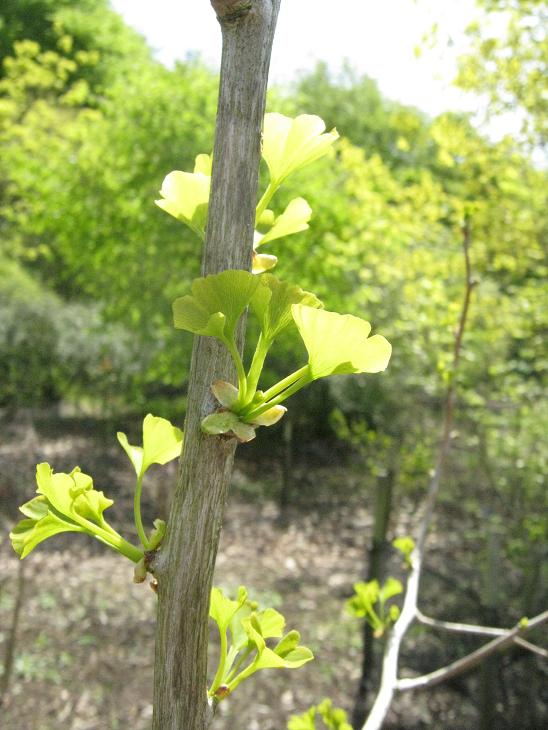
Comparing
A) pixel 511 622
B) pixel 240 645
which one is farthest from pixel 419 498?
pixel 240 645

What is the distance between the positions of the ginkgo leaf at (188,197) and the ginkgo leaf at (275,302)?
0.39ft

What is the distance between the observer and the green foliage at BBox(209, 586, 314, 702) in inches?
21.4

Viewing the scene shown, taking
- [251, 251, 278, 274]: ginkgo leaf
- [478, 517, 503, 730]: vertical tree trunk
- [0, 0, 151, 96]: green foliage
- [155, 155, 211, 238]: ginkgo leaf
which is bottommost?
[478, 517, 503, 730]: vertical tree trunk

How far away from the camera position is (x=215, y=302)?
466 millimetres

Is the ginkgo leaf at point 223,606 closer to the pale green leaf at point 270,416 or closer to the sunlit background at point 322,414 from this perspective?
the pale green leaf at point 270,416

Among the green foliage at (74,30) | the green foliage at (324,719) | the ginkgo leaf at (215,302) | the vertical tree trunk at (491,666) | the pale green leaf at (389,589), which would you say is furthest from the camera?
the green foliage at (74,30)

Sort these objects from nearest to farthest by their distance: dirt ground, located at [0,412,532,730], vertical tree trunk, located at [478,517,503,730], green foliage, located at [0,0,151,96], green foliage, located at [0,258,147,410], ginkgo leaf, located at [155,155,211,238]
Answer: ginkgo leaf, located at [155,155,211,238]
vertical tree trunk, located at [478,517,503,730]
dirt ground, located at [0,412,532,730]
green foliage, located at [0,258,147,410]
green foliage, located at [0,0,151,96]

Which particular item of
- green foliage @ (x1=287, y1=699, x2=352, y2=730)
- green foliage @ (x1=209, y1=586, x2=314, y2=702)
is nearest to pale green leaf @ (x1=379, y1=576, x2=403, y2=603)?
green foliage @ (x1=287, y1=699, x2=352, y2=730)

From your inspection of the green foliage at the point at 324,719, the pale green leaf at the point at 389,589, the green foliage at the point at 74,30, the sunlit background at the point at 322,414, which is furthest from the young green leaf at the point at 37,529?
the green foliage at the point at 74,30

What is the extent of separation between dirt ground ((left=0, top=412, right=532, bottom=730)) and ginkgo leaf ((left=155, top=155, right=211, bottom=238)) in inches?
120

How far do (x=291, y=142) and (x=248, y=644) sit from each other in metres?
0.40

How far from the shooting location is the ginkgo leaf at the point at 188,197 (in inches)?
22.5

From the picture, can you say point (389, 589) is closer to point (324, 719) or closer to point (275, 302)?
point (324, 719)

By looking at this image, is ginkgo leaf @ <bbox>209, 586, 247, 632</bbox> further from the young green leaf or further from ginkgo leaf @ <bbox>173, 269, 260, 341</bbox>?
ginkgo leaf @ <bbox>173, 269, 260, 341</bbox>
